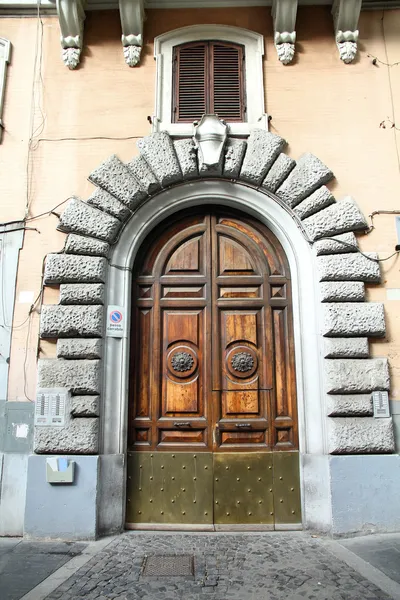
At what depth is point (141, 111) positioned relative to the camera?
628 centimetres

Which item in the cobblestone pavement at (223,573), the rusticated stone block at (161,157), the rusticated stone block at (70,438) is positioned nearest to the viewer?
the cobblestone pavement at (223,573)

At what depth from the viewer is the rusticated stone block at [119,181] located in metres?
5.84

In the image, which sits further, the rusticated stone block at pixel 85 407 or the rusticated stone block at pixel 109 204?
the rusticated stone block at pixel 109 204

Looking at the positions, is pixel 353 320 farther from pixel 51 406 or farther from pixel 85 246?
pixel 51 406

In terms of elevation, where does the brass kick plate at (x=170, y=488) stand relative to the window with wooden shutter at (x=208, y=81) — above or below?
below

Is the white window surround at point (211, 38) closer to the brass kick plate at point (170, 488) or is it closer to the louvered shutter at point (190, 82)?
the louvered shutter at point (190, 82)

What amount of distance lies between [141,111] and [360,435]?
16.3 ft

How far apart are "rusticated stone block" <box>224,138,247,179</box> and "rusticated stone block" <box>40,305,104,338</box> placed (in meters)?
2.38

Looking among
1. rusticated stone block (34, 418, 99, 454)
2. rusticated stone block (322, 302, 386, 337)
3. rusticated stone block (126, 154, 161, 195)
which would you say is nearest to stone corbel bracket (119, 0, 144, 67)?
rusticated stone block (126, 154, 161, 195)

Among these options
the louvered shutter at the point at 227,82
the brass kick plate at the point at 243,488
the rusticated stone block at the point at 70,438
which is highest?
the louvered shutter at the point at 227,82

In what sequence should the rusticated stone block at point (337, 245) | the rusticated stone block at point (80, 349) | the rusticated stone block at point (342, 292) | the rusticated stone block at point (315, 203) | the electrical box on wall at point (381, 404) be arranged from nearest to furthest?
the electrical box on wall at point (381, 404) → the rusticated stone block at point (80, 349) → the rusticated stone block at point (342, 292) → the rusticated stone block at point (337, 245) → the rusticated stone block at point (315, 203)

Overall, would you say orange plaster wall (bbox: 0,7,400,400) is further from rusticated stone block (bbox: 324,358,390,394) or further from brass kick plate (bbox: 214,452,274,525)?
brass kick plate (bbox: 214,452,274,525)

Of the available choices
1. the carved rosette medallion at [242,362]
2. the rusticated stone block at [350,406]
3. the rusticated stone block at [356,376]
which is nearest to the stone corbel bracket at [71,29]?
the carved rosette medallion at [242,362]

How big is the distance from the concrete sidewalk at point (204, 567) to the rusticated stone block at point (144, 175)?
4104mm
